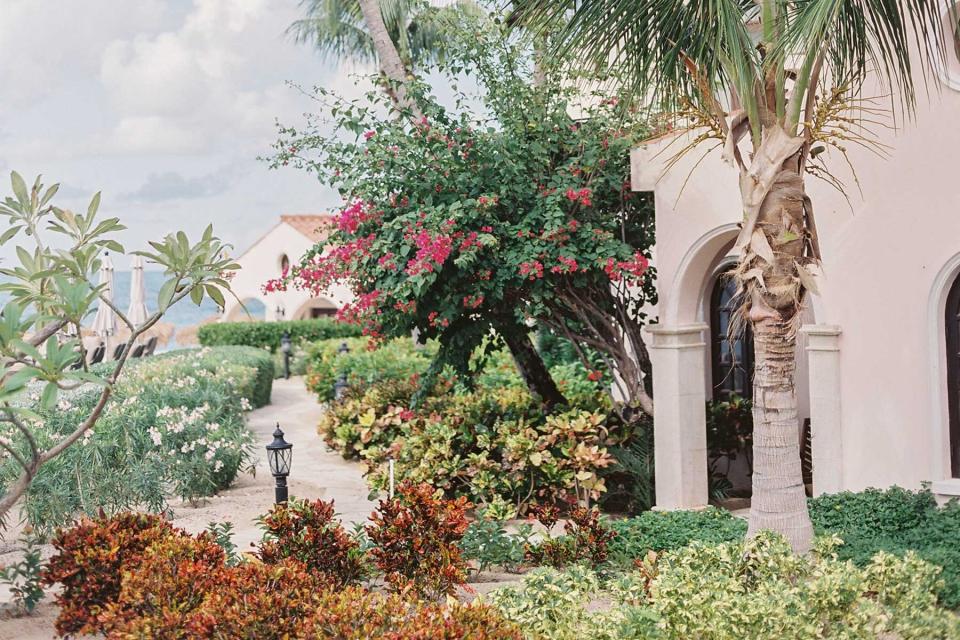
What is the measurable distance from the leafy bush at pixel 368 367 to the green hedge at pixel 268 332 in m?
9.73

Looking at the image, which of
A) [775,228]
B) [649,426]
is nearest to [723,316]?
[649,426]

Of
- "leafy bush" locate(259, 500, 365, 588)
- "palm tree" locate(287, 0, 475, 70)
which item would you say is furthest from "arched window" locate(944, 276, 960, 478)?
"palm tree" locate(287, 0, 475, 70)

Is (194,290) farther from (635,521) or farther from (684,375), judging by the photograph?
(684,375)

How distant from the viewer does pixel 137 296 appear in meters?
19.9

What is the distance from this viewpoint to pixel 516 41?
9.52 m

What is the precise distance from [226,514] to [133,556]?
389cm

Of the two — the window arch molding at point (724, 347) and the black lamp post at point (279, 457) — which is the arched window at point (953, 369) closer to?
the window arch molding at point (724, 347)

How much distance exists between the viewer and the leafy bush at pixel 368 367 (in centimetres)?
1455

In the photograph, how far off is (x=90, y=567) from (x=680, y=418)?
5322 millimetres

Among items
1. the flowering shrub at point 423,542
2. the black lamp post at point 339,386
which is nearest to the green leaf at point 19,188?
the flowering shrub at point 423,542

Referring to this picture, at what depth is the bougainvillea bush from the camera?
9.00 m

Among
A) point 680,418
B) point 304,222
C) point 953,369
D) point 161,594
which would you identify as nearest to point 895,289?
point 953,369

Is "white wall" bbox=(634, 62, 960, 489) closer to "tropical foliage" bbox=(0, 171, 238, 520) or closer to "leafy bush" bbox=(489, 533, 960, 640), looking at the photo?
"leafy bush" bbox=(489, 533, 960, 640)

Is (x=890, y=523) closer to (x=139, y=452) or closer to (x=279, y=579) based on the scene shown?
(x=279, y=579)
